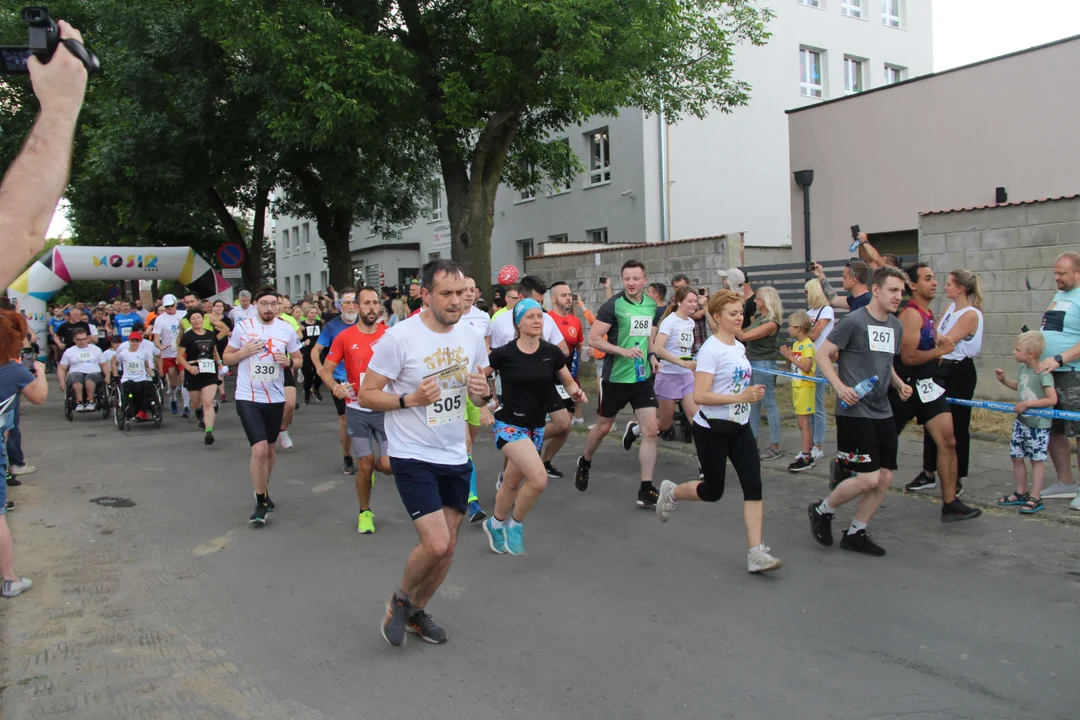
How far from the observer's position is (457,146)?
59.9 ft

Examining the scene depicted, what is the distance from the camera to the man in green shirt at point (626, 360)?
7.71m

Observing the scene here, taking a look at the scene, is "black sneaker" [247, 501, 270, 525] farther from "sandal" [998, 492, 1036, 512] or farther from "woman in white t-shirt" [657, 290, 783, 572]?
"sandal" [998, 492, 1036, 512]

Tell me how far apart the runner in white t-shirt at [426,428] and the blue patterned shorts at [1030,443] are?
15.4 feet

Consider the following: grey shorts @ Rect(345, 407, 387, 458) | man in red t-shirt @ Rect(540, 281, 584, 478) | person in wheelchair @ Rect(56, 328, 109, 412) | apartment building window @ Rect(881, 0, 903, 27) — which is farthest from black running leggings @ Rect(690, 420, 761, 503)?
apartment building window @ Rect(881, 0, 903, 27)

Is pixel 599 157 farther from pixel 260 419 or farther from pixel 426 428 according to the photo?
pixel 426 428

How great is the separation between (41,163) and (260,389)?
5820mm

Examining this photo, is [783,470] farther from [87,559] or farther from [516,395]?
[87,559]

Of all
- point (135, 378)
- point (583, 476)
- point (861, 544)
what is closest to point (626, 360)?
point (583, 476)

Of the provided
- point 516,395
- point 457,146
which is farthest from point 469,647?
point 457,146

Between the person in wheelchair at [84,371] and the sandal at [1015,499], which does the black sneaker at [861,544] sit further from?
the person in wheelchair at [84,371]

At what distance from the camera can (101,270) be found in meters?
24.6

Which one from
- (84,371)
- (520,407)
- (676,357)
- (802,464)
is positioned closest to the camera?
(520,407)

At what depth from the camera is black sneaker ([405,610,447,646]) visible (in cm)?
449

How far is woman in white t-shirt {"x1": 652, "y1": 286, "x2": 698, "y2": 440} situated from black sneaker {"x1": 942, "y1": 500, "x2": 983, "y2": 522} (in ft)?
7.49
